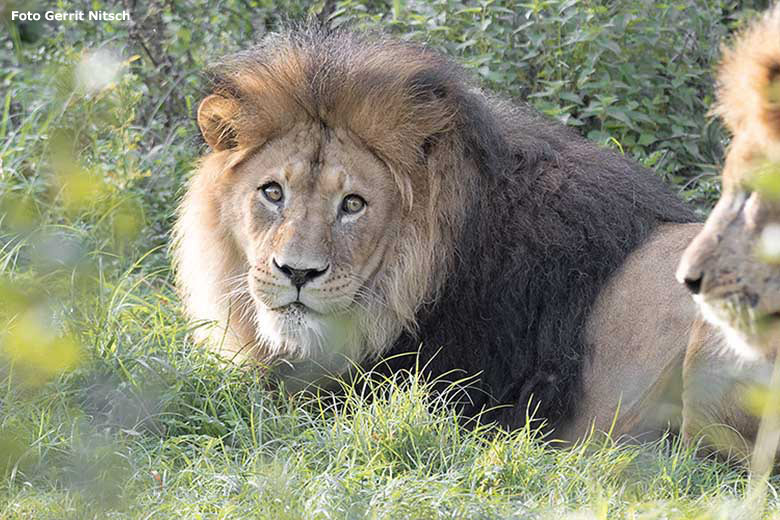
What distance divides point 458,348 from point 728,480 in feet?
3.52

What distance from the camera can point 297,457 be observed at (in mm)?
4000

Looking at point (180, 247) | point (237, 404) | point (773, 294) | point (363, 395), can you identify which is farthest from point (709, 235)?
point (180, 247)

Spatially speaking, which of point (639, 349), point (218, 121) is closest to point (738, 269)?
point (639, 349)

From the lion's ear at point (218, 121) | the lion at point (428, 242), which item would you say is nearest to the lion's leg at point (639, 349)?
the lion at point (428, 242)

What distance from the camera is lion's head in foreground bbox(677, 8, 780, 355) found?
9.29 feet

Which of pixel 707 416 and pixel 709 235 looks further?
pixel 707 416

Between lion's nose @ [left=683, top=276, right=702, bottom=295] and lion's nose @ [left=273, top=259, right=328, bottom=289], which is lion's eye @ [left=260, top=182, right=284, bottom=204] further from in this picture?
lion's nose @ [left=683, top=276, right=702, bottom=295]

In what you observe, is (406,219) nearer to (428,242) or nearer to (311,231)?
(428,242)

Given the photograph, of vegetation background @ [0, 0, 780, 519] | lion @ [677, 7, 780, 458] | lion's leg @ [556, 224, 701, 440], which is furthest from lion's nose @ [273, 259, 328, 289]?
lion @ [677, 7, 780, 458]

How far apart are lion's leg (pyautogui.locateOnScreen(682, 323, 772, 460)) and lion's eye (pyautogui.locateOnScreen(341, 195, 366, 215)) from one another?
1.25 m

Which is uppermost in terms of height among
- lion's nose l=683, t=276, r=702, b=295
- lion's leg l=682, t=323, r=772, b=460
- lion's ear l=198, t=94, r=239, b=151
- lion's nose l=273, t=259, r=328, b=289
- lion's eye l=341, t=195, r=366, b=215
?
lion's ear l=198, t=94, r=239, b=151

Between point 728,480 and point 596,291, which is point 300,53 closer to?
point 596,291

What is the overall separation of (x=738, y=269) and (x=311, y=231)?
1.77 metres

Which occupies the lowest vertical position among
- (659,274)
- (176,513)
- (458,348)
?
(176,513)
